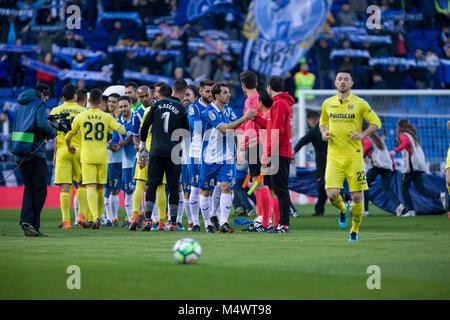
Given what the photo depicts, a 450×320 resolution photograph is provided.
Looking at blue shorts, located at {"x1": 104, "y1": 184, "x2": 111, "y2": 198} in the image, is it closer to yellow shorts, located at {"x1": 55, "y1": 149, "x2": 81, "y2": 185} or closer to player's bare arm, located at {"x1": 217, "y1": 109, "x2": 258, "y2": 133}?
yellow shorts, located at {"x1": 55, "y1": 149, "x2": 81, "y2": 185}

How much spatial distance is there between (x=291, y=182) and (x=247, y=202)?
175 centimetres

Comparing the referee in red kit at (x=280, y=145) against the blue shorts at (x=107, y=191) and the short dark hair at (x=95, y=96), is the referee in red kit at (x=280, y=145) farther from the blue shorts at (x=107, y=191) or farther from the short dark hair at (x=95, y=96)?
the blue shorts at (x=107, y=191)

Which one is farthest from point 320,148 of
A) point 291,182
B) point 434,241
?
point 434,241

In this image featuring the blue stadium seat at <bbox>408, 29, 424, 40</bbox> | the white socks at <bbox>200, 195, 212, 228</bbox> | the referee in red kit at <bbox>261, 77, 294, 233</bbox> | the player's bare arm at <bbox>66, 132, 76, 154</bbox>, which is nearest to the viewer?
the referee in red kit at <bbox>261, 77, 294, 233</bbox>

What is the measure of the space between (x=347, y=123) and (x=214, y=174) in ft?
8.00

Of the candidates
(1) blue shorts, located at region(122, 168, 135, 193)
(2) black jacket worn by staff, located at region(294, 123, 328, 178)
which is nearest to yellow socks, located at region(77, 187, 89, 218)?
(1) blue shorts, located at region(122, 168, 135, 193)

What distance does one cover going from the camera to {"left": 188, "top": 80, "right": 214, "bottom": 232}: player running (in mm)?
11055

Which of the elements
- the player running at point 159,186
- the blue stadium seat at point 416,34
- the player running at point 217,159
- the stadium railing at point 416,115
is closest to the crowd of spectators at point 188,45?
the blue stadium seat at point 416,34

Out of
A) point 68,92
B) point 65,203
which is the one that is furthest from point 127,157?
point 68,92

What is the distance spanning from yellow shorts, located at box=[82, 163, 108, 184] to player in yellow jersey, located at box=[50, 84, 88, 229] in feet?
1.45

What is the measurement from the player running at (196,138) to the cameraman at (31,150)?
2170 millimetres

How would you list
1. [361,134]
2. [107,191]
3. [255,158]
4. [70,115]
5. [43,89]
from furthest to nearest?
[107,191] < [70,115] < [255,158] < [43,89] < [361,134]

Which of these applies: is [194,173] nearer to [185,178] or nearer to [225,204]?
[225,204]

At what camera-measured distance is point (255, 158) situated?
11281 mm
